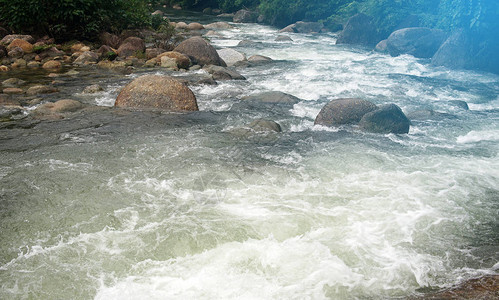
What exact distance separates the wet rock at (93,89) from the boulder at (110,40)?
595 cm

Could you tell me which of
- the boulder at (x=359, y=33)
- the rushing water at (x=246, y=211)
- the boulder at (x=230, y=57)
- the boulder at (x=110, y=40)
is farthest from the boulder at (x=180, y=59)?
the boulder at (x=359, y=33)

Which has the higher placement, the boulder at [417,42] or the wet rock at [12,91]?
the boulder at [417,42]

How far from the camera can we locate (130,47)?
1470 cm

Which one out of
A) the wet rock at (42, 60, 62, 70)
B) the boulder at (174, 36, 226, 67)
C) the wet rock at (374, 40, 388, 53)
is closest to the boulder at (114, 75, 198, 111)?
the boulder at (174, 36, 226, 67)

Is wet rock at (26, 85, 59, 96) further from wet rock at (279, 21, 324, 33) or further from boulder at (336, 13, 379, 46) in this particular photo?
wet rock at (279, 21, 324, 33)

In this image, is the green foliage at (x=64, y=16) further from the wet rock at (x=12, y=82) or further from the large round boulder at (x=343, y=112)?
the large round boulder at (x=343, y=112)

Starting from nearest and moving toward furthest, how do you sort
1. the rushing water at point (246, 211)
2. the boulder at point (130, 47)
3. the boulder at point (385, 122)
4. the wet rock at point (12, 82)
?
the rushing water at point (246, 211), the boulder at point (385, 122), the wet rock at point (12, 82), the boulder at point (130, 47)

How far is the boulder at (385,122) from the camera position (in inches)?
316

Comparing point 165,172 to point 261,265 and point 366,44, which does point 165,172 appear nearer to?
point 261,265

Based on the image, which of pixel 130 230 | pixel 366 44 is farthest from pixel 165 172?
pixel 366 44

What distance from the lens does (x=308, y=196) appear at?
17.6ft

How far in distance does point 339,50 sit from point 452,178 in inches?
612

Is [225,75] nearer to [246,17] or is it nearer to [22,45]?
[22,45]

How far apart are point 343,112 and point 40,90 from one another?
24.3ft
